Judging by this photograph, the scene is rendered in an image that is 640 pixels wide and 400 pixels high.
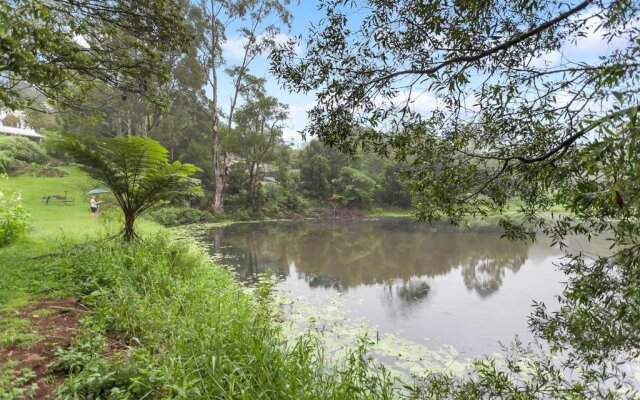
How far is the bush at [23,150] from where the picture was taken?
18.6 metres

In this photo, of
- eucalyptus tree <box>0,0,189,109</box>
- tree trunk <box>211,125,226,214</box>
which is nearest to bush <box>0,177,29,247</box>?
eucalyptus tree <box>0,0,189,109</box>

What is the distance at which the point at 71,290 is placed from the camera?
3.62m

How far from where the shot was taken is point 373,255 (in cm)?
1040

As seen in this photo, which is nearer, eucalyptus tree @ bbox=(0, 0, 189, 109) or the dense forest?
the dense forest

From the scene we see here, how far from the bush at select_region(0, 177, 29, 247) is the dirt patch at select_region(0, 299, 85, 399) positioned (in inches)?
143

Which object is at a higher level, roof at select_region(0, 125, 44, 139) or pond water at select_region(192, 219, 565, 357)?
roof at select_region(0, 125, 44, 139)

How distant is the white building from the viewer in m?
25.6

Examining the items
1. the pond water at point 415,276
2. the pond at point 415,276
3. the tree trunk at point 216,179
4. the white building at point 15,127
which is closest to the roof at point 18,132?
the white building at point 15,127

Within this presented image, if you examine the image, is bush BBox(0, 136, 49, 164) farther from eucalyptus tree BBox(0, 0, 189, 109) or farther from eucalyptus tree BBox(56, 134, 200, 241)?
eucalyptus tree BBox(0, 0, 189, 109)

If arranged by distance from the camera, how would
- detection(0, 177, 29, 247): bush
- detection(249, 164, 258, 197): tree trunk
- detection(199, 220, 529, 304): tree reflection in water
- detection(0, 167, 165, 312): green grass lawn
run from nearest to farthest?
detection(0, 167, 165, 312): green grass lawn, detection(0, 177, 29, 247): bush, detection(199, 220, 529, 304): tree reflection in water, detection(249, 164, 258, 197): tree trunk

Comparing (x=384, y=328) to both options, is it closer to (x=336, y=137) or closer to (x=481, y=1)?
(x=336, y=137)

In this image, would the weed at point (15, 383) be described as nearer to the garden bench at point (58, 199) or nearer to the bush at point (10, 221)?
the bush at point (10, 221)

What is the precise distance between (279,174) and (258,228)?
6634 millimetres

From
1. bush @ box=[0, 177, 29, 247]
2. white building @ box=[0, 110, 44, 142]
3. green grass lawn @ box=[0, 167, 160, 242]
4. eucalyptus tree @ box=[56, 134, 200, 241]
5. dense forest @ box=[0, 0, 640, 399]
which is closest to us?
dense forest @ box=[0, 0, 640, 399]
